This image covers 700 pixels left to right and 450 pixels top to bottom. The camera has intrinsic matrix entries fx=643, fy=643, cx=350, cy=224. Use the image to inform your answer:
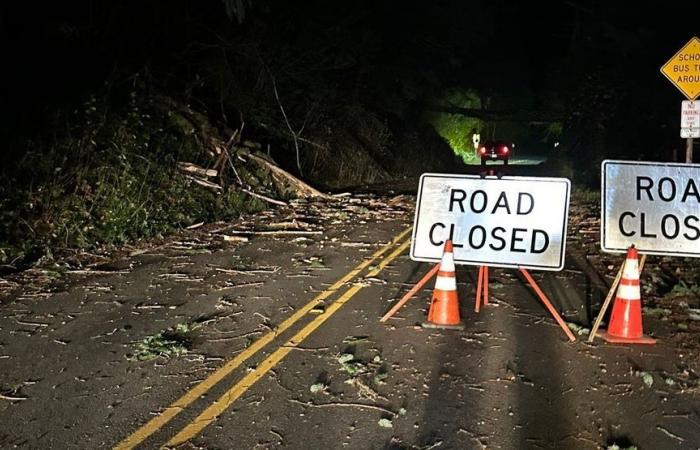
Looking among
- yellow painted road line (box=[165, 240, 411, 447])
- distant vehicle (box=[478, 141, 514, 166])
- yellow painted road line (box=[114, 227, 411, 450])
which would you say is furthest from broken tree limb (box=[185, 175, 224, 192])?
distant vehicle (box=[478, 141, 514, 166])

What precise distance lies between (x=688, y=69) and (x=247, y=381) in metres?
9.09

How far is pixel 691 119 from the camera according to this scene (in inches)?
409

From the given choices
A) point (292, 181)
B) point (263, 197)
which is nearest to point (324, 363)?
point (263, 197)

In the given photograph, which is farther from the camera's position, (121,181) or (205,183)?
(205,183)

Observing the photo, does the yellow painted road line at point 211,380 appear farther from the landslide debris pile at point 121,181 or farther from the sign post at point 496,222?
the landslide debris pile at point 121,181

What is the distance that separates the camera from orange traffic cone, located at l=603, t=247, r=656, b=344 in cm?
609

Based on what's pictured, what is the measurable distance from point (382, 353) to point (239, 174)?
398 inches

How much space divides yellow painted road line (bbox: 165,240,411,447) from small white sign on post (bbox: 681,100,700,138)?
21.2ft

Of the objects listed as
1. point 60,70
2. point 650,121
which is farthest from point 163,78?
point 650,121

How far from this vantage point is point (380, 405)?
4727mm

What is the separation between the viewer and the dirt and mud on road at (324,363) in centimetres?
438

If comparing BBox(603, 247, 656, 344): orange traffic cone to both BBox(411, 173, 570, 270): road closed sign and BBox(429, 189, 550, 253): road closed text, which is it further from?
BBox(429, 189, 550, 253): road closed text

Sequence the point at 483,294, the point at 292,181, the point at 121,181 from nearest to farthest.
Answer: the point at 483,294, the point at 121,181, the point at 292,181

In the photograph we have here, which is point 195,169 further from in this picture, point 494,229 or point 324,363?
point 324,363
